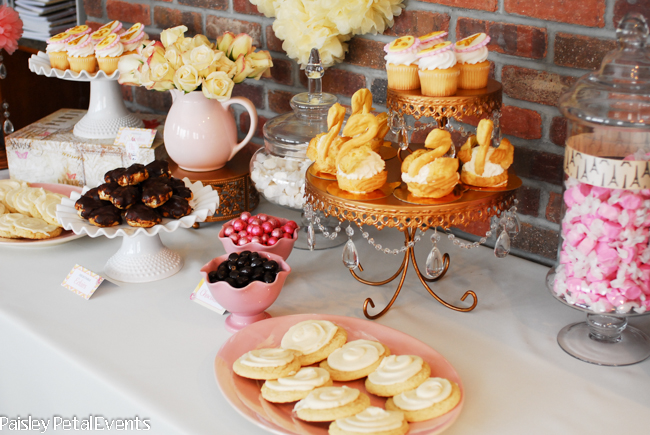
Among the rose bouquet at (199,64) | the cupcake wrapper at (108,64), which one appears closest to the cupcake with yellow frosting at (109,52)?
the cupcake wrapper at (108,64)

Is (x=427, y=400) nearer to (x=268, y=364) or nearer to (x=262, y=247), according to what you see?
(x=268, y=364)

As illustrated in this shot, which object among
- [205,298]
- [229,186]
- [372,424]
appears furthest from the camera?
[229,186]

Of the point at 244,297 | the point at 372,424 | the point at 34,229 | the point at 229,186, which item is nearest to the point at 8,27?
the point at 34,229

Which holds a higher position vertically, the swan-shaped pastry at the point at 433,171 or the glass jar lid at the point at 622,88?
the glass jar lid at the point at 622,88

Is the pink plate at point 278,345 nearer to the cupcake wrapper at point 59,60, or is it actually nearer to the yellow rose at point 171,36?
the yellow rose at point 171,36

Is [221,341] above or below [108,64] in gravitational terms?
below

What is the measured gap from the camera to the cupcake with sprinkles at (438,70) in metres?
0.97

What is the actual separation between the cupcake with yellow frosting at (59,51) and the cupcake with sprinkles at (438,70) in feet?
3.13

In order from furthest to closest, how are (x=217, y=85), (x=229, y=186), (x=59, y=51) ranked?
(x=59, y=51), (x=229, y=186), (x=217, y=85)

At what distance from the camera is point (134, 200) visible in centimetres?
116

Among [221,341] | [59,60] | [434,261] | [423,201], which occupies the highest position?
[59,60]

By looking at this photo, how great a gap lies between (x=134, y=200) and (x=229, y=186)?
0.32m

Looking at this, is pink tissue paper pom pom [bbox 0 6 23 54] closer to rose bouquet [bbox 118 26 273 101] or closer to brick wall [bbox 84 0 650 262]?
rose bouquet [bbox 118 26 273 101]

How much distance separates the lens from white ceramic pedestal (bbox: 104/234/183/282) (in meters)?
1.23
